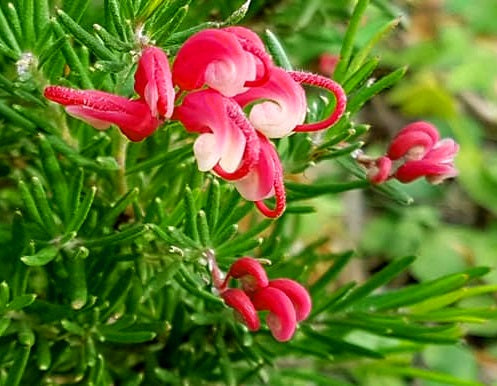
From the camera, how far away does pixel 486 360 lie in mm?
1885

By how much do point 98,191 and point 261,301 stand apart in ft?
0.53

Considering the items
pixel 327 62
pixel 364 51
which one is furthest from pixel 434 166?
pixel 327 62

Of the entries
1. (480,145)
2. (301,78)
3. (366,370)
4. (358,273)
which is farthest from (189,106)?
(480,145)

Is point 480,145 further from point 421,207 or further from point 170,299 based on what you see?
point 170,299

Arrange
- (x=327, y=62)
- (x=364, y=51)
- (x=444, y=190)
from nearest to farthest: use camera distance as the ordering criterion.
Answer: (x=364, y=51) < (x=327, y=62) < (x=444, y=190)

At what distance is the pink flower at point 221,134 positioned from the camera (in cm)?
51

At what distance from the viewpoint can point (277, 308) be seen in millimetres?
630

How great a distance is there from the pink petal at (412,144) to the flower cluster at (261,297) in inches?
4.9

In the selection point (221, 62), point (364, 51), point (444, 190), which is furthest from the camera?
point (444, 190)

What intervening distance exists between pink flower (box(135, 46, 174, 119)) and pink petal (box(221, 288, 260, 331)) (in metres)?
0.16

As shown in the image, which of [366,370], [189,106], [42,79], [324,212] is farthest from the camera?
[324,212]

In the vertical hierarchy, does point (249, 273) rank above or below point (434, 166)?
below

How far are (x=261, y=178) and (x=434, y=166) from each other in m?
0.19

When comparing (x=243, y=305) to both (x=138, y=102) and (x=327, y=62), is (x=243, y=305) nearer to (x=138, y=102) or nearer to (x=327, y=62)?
(x=138, y=102)
